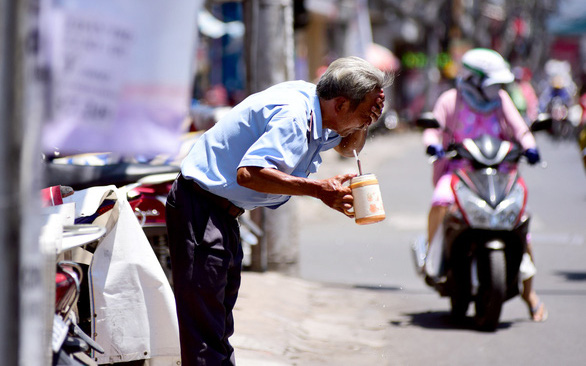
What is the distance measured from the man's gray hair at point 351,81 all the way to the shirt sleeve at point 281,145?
201 millimetres

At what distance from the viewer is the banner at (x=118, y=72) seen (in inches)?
103

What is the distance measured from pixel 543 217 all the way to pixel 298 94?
32.3 ft

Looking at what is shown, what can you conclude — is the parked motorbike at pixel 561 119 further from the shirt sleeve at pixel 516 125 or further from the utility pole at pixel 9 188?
the utility pole at pixel 9 188

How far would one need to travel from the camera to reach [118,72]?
267 centimetres

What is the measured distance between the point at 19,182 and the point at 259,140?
4.76 feet

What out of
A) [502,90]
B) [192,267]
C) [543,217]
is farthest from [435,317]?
[543,217]

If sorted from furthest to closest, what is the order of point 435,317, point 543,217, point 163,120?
point 543,217
point 435,317
point 163,120

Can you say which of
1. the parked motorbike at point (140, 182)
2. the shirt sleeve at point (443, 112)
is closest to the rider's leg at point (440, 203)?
the shirt sleeve at point (443, 112)

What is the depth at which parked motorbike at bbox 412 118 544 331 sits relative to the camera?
21.8 feet

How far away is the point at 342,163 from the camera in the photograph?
20953 millimetres

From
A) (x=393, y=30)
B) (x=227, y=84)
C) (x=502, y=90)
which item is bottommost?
(x=502, y=90)

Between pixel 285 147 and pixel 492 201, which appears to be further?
pixel 492 201

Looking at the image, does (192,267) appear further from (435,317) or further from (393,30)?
(393,30)

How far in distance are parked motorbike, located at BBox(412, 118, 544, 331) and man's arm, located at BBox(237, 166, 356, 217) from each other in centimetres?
293
